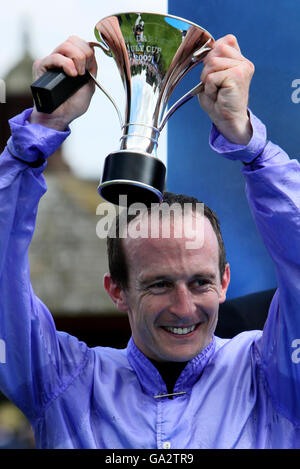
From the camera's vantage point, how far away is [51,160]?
25.7 ft

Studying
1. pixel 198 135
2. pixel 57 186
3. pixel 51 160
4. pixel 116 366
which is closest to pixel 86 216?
pixel 57 186

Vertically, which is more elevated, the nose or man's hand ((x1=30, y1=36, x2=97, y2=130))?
man's hand ((x1=30, y1=36, x2=97, y2=130))

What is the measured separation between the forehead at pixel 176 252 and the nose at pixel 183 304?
0.15 ft

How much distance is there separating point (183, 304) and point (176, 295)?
3 centimetres

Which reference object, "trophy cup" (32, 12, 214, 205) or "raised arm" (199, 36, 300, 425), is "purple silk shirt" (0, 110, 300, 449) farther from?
"trophy cup" (32, 12, 214, 205)

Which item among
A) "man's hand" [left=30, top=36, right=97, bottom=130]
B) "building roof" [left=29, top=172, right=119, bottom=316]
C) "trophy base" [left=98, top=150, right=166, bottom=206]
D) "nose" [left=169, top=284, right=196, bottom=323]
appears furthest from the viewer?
"building roof" [left=29, top=172, right=119, bottom=316]

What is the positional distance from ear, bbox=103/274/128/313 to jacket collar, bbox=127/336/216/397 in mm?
126

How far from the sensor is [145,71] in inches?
58.9

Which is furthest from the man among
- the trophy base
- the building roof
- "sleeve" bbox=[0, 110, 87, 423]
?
the building roof

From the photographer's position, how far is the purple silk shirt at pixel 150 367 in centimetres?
152

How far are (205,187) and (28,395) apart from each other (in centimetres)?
101

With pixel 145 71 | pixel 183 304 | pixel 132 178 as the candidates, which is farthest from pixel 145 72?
pixel 183 304

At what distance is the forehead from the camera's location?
1.69m
